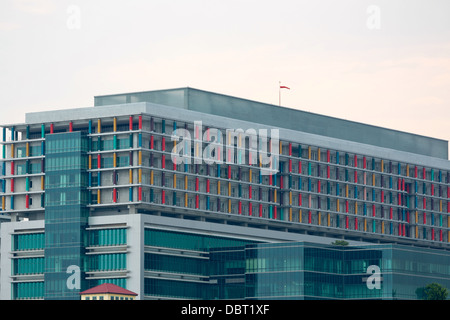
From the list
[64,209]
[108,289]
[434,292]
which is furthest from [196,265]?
[434,292]

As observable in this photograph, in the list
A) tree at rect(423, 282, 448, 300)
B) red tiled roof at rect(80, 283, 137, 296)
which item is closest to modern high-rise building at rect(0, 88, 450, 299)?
tree at rect(423, 282, 448, 300)

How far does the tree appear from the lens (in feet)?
630

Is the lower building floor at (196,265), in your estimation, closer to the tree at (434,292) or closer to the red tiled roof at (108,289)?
the tree at (434,292)

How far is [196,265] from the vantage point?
618 ft

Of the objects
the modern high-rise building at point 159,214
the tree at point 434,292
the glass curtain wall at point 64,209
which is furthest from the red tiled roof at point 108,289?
the tree at point 434,292

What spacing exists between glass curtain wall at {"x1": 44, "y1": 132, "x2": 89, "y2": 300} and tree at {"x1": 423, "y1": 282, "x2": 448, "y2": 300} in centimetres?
6060

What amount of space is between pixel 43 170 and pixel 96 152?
10.7m

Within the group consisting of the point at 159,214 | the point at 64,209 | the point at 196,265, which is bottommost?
the point at 196,265

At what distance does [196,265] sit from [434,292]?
41768mm

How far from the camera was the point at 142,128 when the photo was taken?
584 ft

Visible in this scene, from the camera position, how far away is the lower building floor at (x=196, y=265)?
176 m

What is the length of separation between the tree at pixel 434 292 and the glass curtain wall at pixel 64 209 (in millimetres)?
60600

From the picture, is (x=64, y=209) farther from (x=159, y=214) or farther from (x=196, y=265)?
(x=196, y=265)
